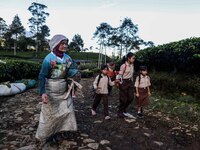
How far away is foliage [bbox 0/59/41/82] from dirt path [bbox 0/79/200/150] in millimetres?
4538

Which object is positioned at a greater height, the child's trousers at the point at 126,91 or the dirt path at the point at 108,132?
the child's trousers at the point at 126,91

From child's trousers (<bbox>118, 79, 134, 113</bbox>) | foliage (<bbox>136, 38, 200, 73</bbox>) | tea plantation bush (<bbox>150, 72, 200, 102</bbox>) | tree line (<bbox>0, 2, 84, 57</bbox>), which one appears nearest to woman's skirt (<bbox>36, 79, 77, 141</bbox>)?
child's trousers (<bbox>118, 79, 134, 113</bbox>)

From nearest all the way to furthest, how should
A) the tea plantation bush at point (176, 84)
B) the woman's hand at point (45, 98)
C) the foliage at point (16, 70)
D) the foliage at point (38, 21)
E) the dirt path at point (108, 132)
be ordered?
the woman's hand at point (45, 98) → the dirt path at point (108, 132) → the tea plantation bush at point (176, 84) → the foliage at point (16, 70) → the foliage at point (38, 21)

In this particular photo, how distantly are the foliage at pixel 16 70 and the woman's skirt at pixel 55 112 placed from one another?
309 inches

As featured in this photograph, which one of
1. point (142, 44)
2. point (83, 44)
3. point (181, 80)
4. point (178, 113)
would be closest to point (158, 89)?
point (181, 80)

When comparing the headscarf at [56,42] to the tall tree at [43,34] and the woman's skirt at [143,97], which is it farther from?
the tall tree at [43,34]

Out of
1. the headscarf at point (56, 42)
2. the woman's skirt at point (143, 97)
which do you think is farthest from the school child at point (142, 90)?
the headscarf at point (56, 42)

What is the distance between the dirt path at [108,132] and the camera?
486cm

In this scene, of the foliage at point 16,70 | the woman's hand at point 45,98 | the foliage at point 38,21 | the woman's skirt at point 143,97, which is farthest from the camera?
the foliage at point 38,21

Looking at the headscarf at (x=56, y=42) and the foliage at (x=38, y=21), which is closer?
the headscarf at (x=56, y=42)

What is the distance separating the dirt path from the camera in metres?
4.86

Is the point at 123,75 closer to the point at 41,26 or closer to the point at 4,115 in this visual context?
the point at 4,115

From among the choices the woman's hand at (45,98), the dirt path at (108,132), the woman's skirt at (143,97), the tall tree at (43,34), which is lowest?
the dirt path at (108,132)

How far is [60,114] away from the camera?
466 centimetres
